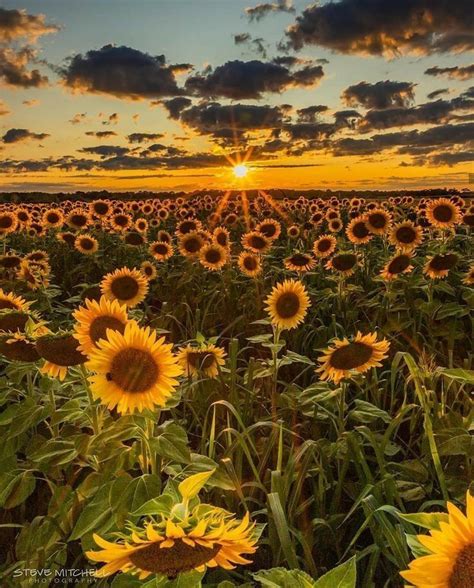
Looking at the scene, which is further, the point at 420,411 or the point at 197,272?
the point at 197,272

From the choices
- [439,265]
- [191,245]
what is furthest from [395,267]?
[191,245]

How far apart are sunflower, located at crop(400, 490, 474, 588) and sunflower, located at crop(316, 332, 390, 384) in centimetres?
187

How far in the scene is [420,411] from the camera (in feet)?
11.0

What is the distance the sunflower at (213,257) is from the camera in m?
7.40

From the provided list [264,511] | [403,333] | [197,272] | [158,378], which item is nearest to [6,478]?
[158,378]

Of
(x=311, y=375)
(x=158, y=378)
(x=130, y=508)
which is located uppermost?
(x=158, y=378)

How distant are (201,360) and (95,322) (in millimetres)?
1142

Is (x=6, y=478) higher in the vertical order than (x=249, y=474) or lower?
higher

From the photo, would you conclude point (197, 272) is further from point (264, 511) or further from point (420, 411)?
point (264, 511)

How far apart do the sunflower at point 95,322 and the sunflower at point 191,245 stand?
542cm

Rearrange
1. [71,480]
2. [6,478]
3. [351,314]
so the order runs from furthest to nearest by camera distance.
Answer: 1. [351,314]
2. [71,480]
3. [6,478]

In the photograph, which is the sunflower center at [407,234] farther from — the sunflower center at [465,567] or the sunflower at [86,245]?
the sunflower center at [465,567]

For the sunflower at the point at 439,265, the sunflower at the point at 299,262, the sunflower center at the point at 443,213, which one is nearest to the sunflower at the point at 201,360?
the sunflower at the point at 439,265

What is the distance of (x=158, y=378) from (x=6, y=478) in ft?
2.62
